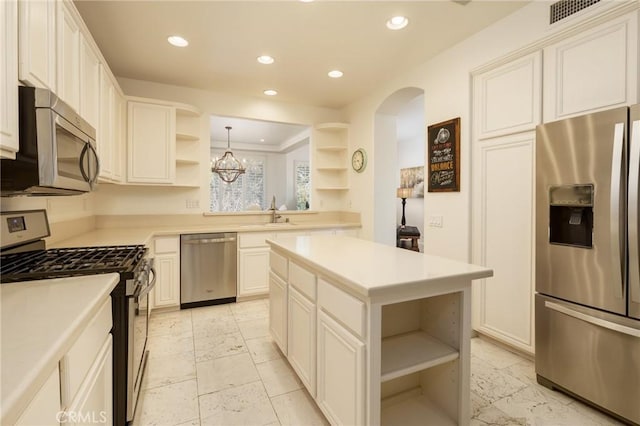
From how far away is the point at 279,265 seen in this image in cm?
230

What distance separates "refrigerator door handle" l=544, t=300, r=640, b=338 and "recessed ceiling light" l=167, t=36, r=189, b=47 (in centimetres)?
352

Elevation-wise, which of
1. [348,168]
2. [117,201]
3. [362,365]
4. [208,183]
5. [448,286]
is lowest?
[362,365]

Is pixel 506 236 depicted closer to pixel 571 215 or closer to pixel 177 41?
pixel 571 215

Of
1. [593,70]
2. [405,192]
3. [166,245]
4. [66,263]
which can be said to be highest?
[593,70]

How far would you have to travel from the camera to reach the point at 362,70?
346 cm

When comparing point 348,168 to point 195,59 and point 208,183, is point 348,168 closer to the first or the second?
point 208,183

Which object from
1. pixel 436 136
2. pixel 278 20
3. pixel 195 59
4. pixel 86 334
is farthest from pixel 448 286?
pixel 195 59

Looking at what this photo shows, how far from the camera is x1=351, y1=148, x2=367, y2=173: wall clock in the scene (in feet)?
14.2

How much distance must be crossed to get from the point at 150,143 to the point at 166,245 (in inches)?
45.0

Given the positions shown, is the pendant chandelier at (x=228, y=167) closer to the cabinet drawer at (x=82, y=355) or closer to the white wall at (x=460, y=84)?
the white wall at (x=460, y=84)

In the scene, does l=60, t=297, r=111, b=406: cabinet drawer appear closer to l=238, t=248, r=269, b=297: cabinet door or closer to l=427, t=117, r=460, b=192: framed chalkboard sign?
Result: l=238, t=248, r=269, b=297: cabinet door

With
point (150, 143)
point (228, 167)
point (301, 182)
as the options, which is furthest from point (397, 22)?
point (301, 182)

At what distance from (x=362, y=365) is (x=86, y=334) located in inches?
41.1

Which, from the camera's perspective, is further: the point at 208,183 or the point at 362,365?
the point at 208,183
